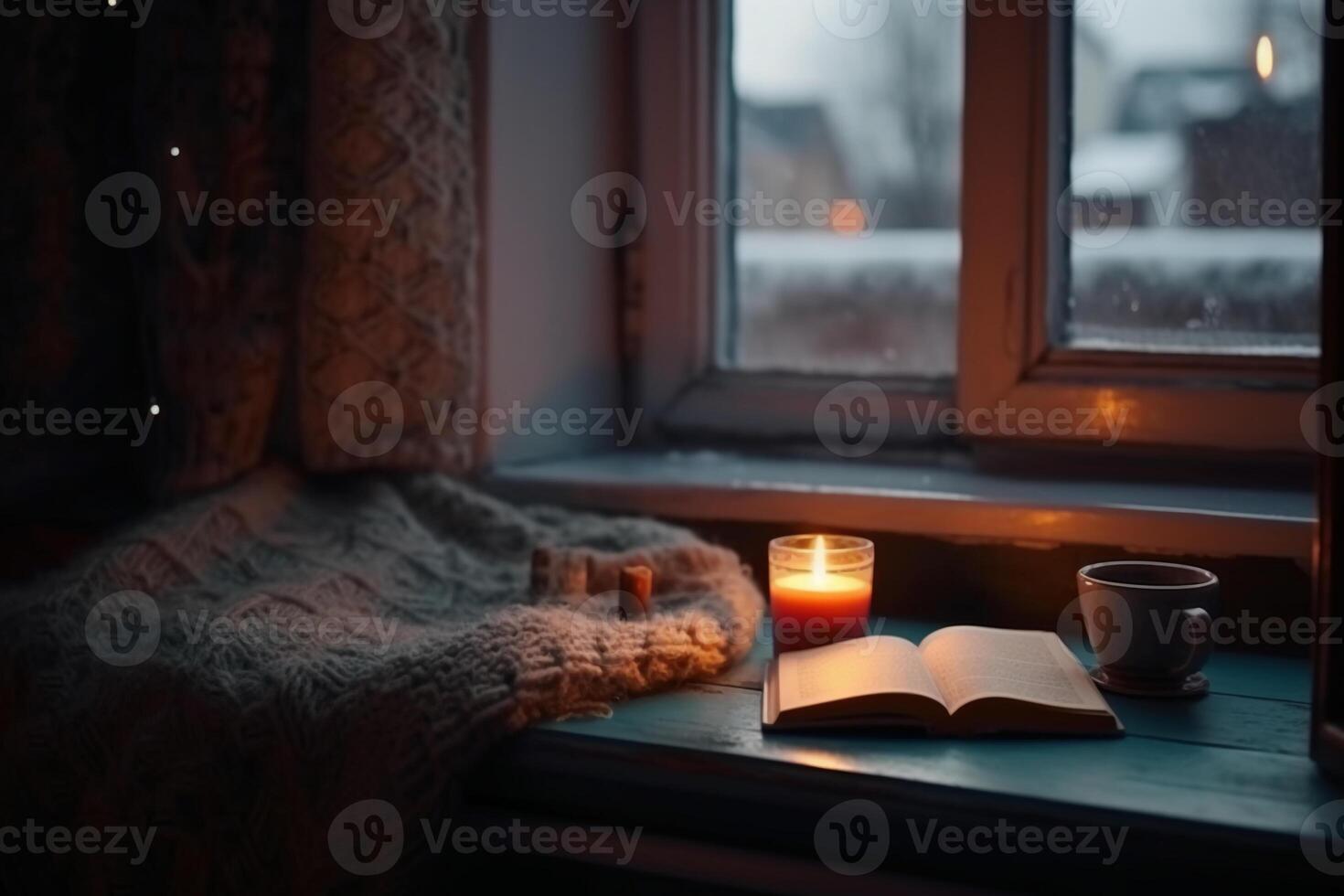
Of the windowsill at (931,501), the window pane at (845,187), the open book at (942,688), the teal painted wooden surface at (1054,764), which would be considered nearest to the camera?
the teal painted wooden surface at (1054,764)

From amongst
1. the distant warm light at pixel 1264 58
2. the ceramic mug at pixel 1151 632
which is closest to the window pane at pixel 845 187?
the distant warm light at pixel 1264 58

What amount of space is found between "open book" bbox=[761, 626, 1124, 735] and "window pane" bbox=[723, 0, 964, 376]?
1.72 ft

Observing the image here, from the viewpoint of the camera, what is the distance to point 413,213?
1.28m

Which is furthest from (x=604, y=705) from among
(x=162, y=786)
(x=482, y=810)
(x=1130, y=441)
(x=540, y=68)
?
(x=540, y=68)

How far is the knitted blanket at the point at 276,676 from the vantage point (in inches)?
36.6

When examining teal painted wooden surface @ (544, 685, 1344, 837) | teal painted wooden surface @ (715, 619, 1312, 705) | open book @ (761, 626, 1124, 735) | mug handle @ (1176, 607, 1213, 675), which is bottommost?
teal painted wooden surface @ (544, 685, 1344, 837)

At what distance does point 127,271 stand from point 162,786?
550 mm

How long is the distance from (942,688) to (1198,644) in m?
0.18

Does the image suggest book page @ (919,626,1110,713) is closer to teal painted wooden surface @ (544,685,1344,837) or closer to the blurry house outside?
teal painted wooden surface @ (544,685,1344,837)

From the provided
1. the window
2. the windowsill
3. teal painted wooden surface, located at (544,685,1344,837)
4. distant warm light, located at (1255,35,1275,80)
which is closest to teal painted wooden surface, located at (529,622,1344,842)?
teal painted wooden surface, located at (544,685,1344,837)

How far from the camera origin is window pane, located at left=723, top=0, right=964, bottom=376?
1459mm

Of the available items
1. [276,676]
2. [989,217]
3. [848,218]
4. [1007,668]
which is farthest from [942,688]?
[848,218]

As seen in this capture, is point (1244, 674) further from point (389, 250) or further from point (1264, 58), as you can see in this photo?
point (389, 250)

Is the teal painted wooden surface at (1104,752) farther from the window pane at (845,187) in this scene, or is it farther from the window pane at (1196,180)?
the window pane at (845,187)
